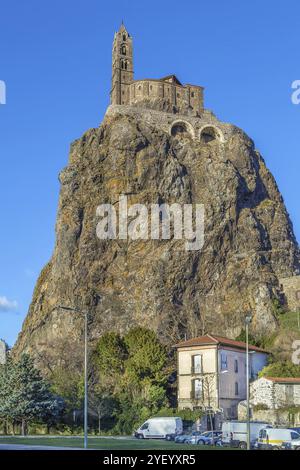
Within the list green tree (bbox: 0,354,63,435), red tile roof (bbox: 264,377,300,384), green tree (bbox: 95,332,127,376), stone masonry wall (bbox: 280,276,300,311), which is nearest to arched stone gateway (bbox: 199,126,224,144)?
stone masonry wall (bbox: 280,276,300,311)

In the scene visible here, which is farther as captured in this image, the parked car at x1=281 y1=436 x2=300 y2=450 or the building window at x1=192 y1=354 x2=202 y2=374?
the building window at x1=192 y1=354 x2=202 y2=374

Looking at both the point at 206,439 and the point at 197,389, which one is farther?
the point at 197,389

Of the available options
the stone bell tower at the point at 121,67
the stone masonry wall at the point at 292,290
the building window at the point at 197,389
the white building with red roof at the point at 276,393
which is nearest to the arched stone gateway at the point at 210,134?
the stone bell tower at the point at 121,67

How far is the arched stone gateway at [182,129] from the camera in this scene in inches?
5037

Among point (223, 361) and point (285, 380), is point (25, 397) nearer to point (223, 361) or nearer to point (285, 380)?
point (223, 361)

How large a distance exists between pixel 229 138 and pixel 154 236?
31049 mm

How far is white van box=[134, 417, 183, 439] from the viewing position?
189ft

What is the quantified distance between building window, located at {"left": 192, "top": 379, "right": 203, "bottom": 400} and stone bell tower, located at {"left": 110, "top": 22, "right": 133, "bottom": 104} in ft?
273

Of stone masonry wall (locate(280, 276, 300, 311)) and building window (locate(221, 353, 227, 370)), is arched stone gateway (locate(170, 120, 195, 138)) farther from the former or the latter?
building window (locate(221, 353, 227, 370))

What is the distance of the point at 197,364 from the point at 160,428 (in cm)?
1699

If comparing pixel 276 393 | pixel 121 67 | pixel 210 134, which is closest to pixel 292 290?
pixel 210 134

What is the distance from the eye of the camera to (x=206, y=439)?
5075cm

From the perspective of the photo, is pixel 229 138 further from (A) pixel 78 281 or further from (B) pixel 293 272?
(A) pixel 78 281
